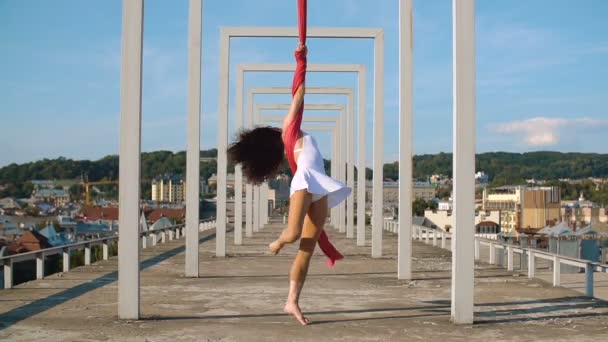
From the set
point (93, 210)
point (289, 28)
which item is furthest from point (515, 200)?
point (289, 28)

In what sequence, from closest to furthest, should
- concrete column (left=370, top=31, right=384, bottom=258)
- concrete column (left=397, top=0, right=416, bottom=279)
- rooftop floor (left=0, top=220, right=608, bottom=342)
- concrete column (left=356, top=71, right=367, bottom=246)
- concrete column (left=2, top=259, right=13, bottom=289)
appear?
rooftop floor (left=0, top=220, right=608, bottom=342) < concrete column (left=2, top=259, right=13, bottom=289) < concrete column (left=397, top=0, right=416, bottom=279) < concrete column (left=370, top=31, right=384, bottom=258) < concrete column (left=356, top=71, right=367, bottom=246)

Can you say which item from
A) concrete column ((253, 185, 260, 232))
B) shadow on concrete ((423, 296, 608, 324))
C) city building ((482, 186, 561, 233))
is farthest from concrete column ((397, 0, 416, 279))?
city building ((482, 186, 561, 233))

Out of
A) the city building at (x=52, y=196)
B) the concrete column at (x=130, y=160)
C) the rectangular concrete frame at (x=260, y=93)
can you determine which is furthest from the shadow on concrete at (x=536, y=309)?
the city building at (x=52, y=196)

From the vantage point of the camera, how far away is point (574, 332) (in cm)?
748

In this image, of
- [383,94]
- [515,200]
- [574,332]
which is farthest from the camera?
[515,200]

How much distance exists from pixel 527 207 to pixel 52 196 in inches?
3067

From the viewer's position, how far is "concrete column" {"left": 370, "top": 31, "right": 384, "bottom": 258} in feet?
54.0

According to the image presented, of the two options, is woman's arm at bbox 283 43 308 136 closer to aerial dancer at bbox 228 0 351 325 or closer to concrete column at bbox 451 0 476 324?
aerial dancer at bbox 228 0 351 325

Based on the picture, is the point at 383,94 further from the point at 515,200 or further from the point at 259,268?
the point at 515,200

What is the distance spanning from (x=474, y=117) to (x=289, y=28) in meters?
12.6

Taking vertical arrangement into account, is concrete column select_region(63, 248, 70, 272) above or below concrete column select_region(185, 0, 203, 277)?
below

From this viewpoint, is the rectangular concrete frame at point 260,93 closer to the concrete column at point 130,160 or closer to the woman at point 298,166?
the concrete column at point 130,160

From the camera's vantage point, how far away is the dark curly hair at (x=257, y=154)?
6.74 m

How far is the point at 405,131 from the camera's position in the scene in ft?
39.5
